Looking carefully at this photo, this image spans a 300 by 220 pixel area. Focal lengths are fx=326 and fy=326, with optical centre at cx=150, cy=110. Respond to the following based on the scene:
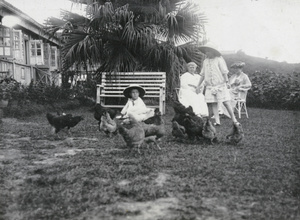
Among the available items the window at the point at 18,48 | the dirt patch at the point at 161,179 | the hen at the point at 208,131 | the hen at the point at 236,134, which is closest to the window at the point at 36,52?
the window at the point at 18,48

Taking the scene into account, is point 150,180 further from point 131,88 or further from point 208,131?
point 131,88

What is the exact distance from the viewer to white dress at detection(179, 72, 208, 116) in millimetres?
8117

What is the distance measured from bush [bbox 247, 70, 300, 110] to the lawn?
25.3ft

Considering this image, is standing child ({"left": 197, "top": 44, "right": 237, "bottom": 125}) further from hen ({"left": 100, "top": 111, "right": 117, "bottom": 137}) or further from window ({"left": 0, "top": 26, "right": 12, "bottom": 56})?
window ({"left": 0, "top": 26, "right": 12, "bottom": 56})

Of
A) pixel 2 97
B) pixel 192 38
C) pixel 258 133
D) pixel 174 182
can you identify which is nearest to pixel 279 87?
pixel 192 38

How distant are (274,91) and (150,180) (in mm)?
11450

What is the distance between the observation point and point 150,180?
3072 mm

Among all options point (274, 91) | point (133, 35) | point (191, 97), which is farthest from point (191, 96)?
point (274, 91)

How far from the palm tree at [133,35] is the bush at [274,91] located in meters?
4.28

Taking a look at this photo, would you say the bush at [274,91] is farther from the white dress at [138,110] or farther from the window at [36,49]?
the window at [36,49]

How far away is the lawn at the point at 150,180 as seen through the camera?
91.9 inches

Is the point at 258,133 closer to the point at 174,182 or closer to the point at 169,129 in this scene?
the point at 169,129

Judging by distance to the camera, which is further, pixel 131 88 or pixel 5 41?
pixel 5 41

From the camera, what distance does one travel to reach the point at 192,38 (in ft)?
34.3
